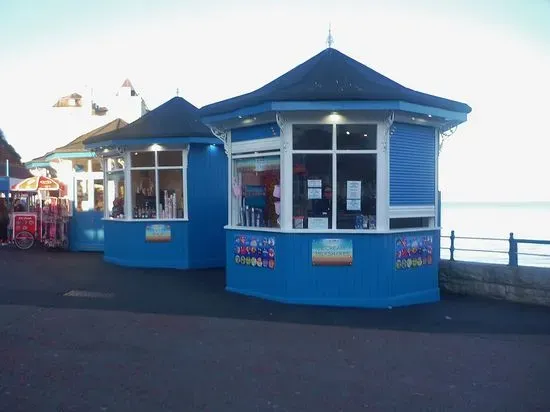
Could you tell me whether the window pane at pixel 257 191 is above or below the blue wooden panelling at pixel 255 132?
below

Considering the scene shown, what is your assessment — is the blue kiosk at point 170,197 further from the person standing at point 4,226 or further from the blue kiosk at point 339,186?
the person standing at point 4,226

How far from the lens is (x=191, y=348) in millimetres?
7703

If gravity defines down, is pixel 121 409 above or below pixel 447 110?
below

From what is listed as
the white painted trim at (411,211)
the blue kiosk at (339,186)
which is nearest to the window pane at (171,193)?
the blue kiosk at (339,186)

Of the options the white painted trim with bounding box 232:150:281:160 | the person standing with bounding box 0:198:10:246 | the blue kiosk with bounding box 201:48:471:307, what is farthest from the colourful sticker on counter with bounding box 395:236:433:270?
the person standing with bounding box 0:198:10:246

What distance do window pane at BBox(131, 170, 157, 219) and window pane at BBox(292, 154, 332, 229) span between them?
591 cm

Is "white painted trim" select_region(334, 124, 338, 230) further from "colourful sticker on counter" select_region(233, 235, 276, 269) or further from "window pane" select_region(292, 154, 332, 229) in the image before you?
"colourful sticker on counter" select_region(233, 235, 276, 269)

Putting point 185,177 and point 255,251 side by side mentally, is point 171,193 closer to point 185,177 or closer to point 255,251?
point 185,177

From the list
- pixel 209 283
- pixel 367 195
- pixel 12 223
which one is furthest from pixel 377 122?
pixel 12 223

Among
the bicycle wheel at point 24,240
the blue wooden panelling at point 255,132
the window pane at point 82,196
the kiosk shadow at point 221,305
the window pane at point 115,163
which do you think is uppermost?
the blue wooden panelling at point 255,132

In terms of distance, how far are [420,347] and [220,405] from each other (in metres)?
3.17

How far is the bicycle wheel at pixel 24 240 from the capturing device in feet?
67.1

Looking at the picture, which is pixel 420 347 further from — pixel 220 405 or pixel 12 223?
pixel 12 223

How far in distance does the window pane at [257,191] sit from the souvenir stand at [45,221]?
997 centimetres
